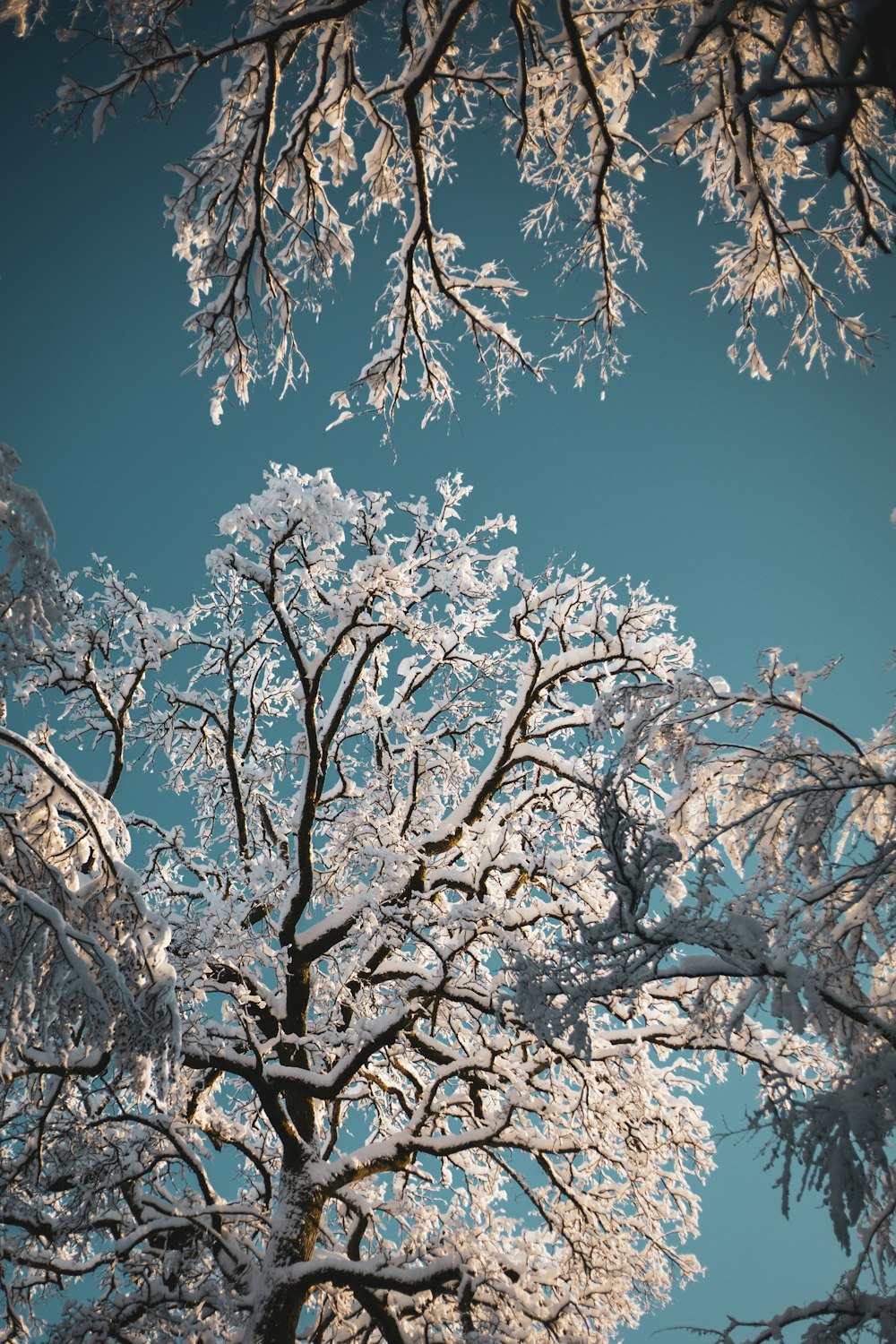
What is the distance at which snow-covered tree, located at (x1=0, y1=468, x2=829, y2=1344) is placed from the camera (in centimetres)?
626

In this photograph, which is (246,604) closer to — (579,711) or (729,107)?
(579,711)

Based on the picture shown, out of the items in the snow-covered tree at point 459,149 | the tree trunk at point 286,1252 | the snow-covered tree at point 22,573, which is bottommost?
the tree trunk at point 286,1252

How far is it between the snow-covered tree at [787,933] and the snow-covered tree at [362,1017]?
0.66 meters

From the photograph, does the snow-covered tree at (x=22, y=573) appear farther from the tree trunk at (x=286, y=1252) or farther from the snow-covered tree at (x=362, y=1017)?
Answer: the tree trunk at (x=286, y=1252)

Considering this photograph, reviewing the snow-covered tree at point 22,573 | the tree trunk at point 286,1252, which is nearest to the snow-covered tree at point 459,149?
the snow-covered tree at point 22,573

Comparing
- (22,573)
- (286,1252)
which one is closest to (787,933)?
(22,573)

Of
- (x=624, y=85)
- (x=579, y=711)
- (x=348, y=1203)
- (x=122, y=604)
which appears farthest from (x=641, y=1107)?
(x=624, y=85)

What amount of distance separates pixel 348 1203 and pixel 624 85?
9.47m

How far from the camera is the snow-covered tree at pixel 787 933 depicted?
2695 mm

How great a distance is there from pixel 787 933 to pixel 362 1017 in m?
5.25

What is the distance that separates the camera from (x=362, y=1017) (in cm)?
724

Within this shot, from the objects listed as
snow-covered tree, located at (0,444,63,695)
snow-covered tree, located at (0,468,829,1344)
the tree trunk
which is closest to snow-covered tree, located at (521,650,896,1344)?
snow-covered tree, located at (0,468,829,1344)

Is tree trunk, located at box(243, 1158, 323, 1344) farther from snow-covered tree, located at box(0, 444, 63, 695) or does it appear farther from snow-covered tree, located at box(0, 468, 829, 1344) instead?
snow-covered tree, located at box(0, 444, 63, 695)

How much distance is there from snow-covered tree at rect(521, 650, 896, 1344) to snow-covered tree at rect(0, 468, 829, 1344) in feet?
2.16
